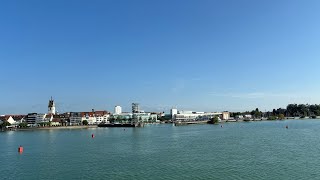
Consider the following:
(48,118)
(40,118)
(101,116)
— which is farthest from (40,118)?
(101,116)

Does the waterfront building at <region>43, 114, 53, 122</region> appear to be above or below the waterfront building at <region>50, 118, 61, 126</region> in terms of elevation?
above

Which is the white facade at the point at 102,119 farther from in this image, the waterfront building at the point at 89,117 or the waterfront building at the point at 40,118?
the waterfront building at the point at 40,118

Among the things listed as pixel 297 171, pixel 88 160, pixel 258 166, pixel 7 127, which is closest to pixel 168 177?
pixel 258 166

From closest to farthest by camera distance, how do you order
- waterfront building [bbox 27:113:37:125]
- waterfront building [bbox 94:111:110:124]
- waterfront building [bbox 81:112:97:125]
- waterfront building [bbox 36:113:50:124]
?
waterfront building [bbox 36:113:50:124], waterfront building [bbox 27:113:37:125], waterfront building [bbox 81:112:97:125], waterfront building [bbox 94:111:110:124]

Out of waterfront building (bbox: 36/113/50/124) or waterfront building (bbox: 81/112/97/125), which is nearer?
waterfront building (bbox: 36/113/50/124)

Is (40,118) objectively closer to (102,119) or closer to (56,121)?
(56,121)

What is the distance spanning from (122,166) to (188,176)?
285 inches

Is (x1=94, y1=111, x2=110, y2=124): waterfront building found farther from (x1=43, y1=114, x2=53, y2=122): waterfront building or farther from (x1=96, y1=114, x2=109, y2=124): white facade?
(x1=43, y1=114, x2=53, y2=122): waterfront building

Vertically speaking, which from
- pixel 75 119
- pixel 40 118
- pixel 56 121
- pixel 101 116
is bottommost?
pixel 56 121

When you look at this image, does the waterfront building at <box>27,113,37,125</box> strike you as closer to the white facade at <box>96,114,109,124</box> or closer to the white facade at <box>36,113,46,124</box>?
the white facade at <box>36,113,46,124</box>

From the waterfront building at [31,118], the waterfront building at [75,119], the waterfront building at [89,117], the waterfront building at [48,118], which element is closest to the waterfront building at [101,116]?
the waterfront building at [89,117]

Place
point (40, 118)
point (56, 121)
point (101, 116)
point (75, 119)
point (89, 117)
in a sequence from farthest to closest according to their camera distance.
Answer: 1. point (101, 116)
2. point (89, 117)
3. point (75, 119)
4. point (40, 118)
5. point (56, 121)

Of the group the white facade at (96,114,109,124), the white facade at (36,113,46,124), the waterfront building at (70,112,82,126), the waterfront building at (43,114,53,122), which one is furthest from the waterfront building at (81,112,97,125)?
the white facade at (36,113,46,124)

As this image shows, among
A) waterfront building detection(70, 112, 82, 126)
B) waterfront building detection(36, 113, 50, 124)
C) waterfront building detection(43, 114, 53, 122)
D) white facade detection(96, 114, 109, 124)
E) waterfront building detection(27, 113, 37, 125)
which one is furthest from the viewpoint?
white facade detection(96, 114, 109, 124)
